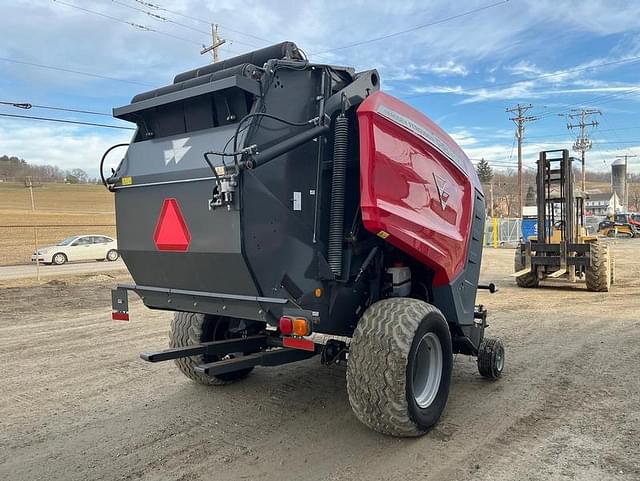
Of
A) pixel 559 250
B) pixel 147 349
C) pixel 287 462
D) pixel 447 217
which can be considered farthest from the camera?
pixel 559 250

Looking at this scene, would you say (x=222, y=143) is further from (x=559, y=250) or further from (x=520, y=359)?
(x=559, y=250)

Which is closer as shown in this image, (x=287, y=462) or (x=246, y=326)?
(x=287, y=462)

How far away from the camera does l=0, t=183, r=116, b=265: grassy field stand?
32.8 metres

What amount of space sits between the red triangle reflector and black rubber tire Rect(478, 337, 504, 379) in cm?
324

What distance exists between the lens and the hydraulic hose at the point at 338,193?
4078mm

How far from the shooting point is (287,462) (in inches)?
148

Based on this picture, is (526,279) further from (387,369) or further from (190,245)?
(190,245)

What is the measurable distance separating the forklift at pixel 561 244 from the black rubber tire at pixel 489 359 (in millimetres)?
8011

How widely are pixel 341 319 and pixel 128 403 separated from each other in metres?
2.29

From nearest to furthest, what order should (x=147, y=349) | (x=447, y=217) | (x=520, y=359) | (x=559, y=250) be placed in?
(x=447, y=217)
(x=520, y=359)
(x=147, y=349)
(x=559, y=250)

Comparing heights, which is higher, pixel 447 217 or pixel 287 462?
pixel 447 217

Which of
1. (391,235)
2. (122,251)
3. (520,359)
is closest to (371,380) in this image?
(391,235)

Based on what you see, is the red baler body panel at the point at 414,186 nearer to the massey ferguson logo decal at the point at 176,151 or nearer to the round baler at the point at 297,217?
the round baler at the point at 297,217

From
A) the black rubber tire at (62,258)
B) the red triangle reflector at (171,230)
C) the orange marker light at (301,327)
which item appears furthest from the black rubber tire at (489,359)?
the black rubber tire at (62,258)
